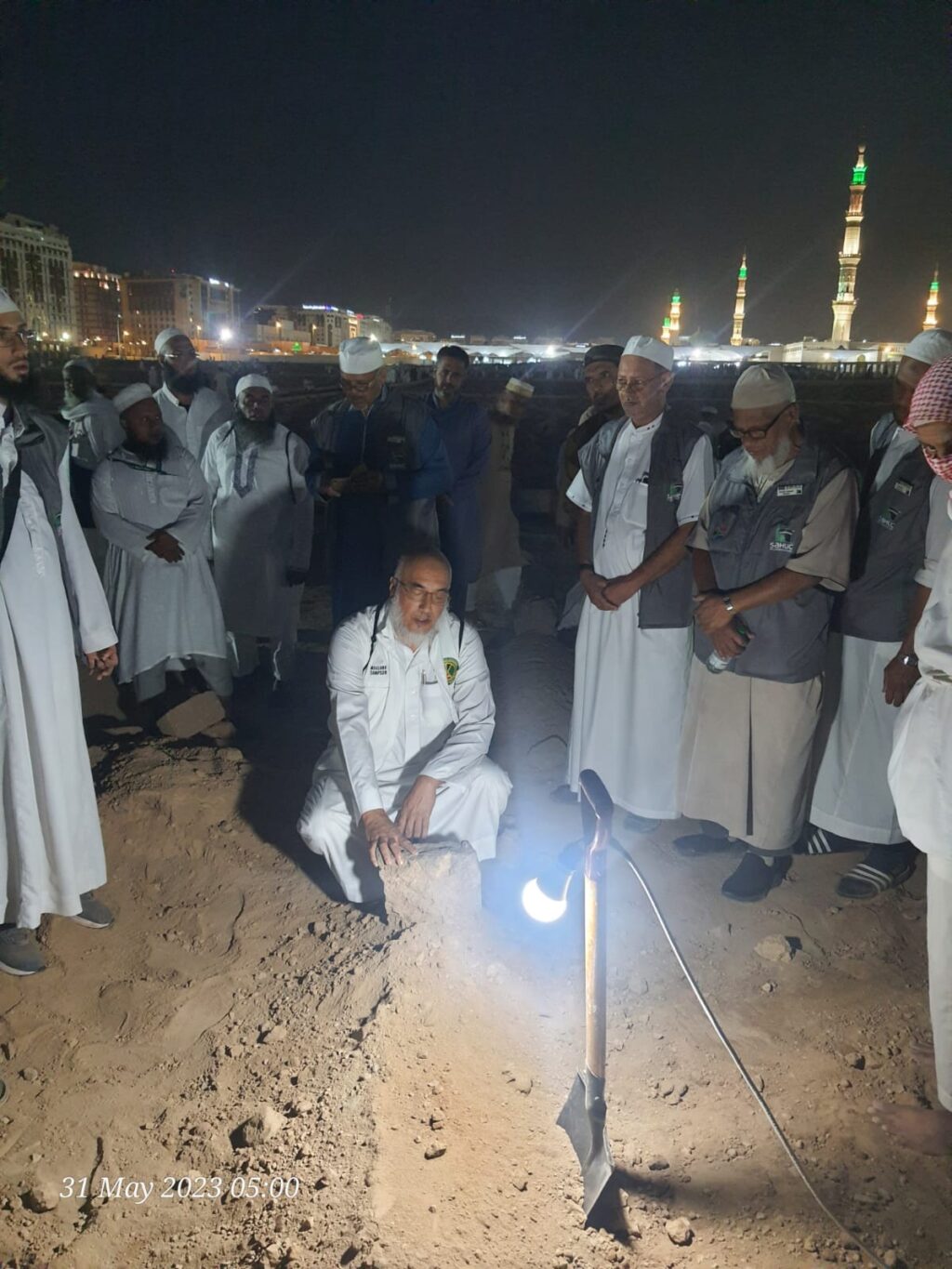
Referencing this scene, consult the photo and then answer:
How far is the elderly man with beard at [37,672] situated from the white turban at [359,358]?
1.81m

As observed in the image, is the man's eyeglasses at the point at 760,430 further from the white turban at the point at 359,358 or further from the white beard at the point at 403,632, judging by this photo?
the white turban at the point at 359,358

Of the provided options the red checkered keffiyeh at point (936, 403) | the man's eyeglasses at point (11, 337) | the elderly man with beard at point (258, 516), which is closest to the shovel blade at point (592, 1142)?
the red checkered keffiyeh at point (936, 403)

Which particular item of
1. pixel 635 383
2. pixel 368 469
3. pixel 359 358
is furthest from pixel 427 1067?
pixel 359 358

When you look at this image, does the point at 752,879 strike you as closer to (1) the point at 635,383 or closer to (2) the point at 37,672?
(1) the point at 635,383

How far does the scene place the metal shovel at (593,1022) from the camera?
6.07 ft

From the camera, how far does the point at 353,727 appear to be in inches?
128

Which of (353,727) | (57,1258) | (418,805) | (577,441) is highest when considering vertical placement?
(577,441)

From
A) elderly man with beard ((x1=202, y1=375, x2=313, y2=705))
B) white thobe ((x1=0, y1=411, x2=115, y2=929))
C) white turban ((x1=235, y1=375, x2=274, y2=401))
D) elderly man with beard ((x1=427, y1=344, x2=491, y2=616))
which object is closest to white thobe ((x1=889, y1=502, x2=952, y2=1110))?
white thobe ((x1=0, y1=411, x2=115, y2=929))

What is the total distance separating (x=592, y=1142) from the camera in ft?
6.95

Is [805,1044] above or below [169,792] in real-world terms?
below

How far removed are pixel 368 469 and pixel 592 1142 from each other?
11.1ft

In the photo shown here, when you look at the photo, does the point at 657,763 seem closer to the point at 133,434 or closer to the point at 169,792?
the point at 169,792

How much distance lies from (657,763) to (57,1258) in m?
2.72

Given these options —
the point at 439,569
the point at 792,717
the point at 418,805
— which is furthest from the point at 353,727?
the point at 792,717
